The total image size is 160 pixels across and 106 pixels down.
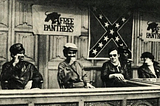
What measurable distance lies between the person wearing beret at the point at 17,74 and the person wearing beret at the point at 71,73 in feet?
1.36

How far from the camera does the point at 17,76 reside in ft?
12.0

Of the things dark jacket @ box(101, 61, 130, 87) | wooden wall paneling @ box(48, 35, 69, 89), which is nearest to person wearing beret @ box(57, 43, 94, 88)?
dark jacket @ box(101, 61, 130, 87)

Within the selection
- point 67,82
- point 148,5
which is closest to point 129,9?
point 148,5

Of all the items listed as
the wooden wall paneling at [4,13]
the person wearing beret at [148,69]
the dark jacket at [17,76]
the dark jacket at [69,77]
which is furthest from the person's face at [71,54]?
the person wearing beret at [148,69]

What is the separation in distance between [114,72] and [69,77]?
3.47 feet

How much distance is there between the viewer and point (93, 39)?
525cm

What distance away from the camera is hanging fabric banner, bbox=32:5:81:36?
4766 millimetres

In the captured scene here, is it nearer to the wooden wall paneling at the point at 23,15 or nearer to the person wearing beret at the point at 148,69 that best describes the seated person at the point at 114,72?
the person wearing beret at the point at 148,69

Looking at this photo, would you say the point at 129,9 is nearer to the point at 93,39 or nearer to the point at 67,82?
the point at 93,39

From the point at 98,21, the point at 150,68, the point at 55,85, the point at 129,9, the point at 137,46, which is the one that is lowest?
the point at 55,85

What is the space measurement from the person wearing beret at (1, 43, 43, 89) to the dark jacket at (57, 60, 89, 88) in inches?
15.5

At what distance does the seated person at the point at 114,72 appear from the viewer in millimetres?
4145

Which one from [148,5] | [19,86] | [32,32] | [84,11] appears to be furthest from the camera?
[148,5]

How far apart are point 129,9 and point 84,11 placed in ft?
3.86
